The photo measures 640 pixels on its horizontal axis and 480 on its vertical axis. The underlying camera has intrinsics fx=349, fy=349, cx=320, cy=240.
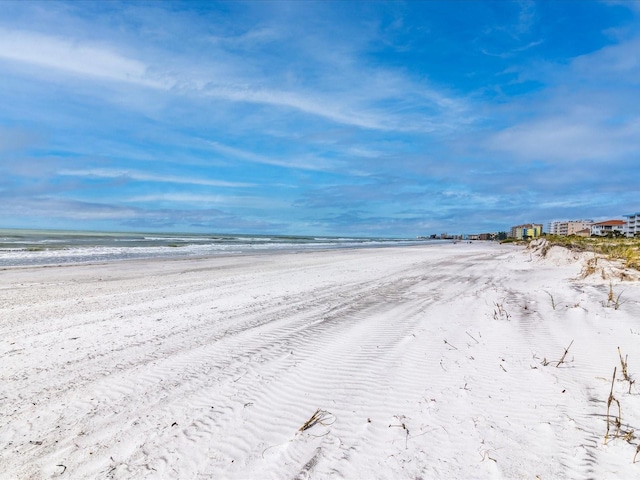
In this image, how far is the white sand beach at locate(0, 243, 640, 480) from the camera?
7.84 ft

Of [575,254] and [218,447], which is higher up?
[575,254]

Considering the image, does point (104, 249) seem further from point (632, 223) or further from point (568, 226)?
point (632, 223)

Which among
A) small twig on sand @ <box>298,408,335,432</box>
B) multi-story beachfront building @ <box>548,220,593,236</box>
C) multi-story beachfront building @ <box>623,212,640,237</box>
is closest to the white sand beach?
small twig on sand @ <box>298,408,335,432</box>

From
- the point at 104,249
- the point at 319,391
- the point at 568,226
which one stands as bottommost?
the point at 319,391

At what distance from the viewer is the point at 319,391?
3441 mm

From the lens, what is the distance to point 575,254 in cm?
1445

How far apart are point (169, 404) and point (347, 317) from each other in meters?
3.73

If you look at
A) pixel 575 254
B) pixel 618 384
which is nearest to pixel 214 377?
pixel 618 384

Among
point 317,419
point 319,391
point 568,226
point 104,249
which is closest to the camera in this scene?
point 317,419

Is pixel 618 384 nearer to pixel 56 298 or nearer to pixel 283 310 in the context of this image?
pixel 283 310

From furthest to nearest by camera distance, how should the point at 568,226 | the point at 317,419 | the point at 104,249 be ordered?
the point at 568,226 → the point at 104,249 → the point at 317,419

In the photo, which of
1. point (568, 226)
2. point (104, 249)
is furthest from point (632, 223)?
point (104, 249)

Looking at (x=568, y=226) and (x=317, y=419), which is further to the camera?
(x=568, y=226)

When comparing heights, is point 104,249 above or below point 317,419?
above
